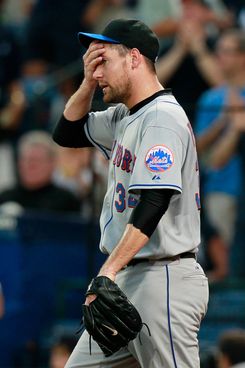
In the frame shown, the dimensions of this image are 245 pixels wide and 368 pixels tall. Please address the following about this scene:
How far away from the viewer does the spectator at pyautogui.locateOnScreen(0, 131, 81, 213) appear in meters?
8.41

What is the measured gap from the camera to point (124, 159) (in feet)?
14.4

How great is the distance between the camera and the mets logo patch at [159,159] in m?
4.18

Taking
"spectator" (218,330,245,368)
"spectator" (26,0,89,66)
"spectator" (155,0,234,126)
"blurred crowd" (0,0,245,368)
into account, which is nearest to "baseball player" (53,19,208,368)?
"spectator" (218,330,245,368)

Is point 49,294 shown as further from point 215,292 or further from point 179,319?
point 179,319

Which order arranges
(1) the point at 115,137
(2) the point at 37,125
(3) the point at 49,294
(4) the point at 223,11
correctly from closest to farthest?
(1) the point at 115,137 < (3) the point at 49,294 < (2) the point at 37,125 < (4) the point at 223,11

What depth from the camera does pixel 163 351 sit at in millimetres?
4281

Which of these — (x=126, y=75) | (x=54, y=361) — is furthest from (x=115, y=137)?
(x=54, y=361)

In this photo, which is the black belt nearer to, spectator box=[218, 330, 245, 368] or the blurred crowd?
spectator box=[218, 330, 245, 368]

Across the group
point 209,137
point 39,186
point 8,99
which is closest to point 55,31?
point 8,99

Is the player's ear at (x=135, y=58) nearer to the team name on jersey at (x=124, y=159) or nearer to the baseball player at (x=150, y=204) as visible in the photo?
the baseball player at (x=150, y=204)

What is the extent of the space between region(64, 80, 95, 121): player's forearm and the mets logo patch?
0.63 metres

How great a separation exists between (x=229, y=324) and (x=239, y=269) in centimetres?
43

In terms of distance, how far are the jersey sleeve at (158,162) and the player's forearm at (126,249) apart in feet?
0.68

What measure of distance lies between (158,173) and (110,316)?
0.62 metres
